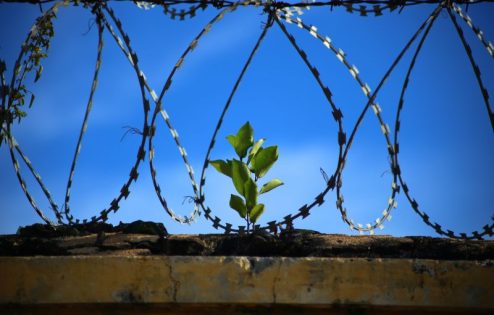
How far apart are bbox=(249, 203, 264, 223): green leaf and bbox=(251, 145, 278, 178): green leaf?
0.61ft

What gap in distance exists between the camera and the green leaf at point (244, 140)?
10.3ft

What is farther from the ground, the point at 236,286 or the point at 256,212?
the point at 256,212

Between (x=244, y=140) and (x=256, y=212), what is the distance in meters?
0.39

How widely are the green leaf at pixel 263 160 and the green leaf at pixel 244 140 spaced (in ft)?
0.22

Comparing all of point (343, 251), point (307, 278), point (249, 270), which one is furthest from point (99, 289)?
point (343, 251)

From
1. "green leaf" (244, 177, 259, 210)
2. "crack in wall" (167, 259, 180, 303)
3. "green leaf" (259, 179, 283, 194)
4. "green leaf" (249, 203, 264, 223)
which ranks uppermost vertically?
"green leaf" (259, 179, 283, 194)

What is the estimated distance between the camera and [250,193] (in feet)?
10.00

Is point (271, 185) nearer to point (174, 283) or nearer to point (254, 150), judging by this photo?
point (254, 150)

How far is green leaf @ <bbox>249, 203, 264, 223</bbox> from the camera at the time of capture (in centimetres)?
301

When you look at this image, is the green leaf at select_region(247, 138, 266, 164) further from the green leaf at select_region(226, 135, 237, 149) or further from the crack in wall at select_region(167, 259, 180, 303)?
the crack in wall at select_region(167, 259, 180, 303)

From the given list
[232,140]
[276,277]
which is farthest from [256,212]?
[276,277]

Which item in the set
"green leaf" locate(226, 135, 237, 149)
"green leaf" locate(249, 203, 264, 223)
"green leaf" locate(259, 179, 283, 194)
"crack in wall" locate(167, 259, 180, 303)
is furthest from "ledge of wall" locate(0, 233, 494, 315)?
"green leaf" locate(226, 135, 237, 149)

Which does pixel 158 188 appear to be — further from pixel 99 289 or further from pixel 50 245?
pixel 99 289

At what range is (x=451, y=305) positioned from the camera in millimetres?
2412
